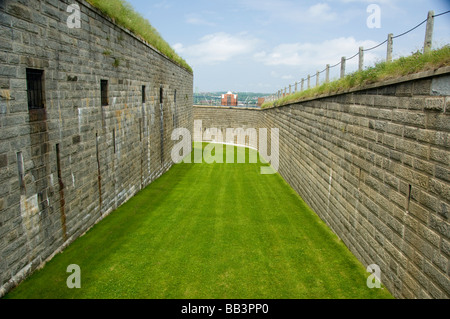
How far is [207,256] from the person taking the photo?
7.18 m

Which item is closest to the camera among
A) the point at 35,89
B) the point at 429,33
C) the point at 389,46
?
the point at 429,33

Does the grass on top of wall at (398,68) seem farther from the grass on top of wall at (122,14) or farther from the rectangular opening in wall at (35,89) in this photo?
the grass on top of wall at (122,14)

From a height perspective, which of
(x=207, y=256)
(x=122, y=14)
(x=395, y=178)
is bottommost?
(x=207, y=256)

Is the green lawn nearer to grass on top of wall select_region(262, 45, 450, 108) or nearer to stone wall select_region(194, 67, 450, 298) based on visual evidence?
stone wall select_region(194, 67, 450, 298)

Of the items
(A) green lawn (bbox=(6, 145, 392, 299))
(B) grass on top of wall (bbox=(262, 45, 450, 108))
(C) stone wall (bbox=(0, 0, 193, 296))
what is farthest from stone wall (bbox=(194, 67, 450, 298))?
(C) stone wall (bbox=(0, 0, 193, 296))

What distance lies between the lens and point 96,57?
859 centimetres

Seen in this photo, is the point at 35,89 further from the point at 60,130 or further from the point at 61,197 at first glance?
the point at 61,197

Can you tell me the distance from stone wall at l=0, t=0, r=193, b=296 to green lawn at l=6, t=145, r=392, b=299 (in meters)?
0.59

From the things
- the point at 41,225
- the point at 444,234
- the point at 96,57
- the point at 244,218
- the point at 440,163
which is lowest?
the point at 244,218

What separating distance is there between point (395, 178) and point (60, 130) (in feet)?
21.0

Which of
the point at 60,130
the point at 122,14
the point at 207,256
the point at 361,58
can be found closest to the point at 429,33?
the point at 361,58
